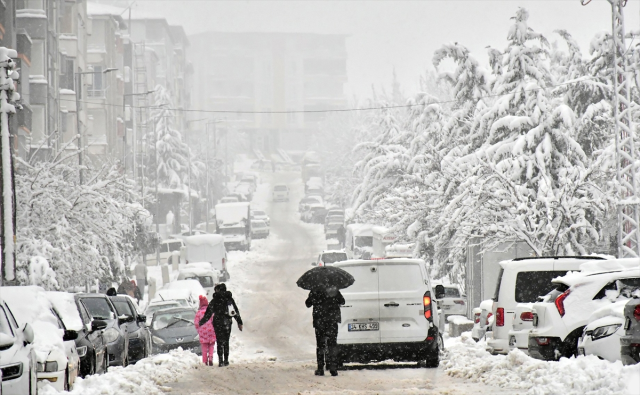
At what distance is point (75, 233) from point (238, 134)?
13839cm

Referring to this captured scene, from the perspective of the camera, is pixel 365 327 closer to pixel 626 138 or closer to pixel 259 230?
pixel 626 138

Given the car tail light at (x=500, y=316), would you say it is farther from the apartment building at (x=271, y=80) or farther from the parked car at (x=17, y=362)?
the apartment building at (x=271, y=80)

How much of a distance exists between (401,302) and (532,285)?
1974 millimetres

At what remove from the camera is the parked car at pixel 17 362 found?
10273 millimetres

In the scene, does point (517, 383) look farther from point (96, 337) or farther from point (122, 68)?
point (122, 68)

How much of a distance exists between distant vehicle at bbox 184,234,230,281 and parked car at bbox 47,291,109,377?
129ft

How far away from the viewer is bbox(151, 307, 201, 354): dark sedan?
27.2m

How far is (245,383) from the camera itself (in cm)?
1495

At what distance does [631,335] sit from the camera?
35.9ft

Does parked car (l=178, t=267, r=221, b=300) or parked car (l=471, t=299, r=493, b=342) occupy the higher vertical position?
parked car (l=471, t=299, r=493, b=342)

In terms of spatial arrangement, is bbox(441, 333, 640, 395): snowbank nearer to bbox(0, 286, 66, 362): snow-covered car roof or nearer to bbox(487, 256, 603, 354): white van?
bbox(487, 256, 603, 354): white van

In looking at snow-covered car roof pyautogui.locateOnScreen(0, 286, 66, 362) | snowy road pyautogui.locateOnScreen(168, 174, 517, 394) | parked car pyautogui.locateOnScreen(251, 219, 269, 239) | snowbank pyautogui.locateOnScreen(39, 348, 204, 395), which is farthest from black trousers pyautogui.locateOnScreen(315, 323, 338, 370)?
parked car pyautogui.locateOnScreen(251, 219, 269, 239)

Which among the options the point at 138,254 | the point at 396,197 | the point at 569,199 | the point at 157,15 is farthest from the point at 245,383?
the point at 157,15

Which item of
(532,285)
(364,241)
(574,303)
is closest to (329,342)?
(532,285)
